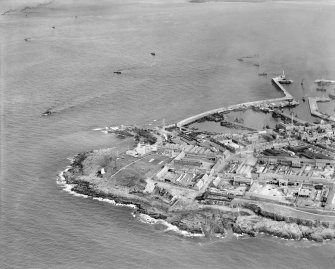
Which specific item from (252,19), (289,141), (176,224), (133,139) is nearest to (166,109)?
(133,139)

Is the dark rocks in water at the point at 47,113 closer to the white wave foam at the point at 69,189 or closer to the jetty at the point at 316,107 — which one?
the white wave foam at the point at 69,189

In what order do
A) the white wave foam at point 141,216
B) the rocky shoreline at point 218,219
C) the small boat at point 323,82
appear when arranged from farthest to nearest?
the small boat at point 323,82, the white wave foam at point 141,216, the rocky shoreline at point 218,219

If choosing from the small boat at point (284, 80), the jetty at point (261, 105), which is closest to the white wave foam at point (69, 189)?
the jetty at point (261, 105)

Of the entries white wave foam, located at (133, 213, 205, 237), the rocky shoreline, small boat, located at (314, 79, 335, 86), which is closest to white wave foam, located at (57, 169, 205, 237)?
white wave foam, located at (133, 213, 205, 237)

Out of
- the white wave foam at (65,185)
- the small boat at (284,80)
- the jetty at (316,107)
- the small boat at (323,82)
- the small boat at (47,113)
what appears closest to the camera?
the white wave foam at (65,185)

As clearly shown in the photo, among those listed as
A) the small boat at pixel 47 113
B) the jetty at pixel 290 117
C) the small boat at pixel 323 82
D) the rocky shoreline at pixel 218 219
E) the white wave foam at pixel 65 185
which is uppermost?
the small boat at pixel 323 82

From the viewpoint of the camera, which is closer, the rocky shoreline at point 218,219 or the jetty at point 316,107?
the rocky shoreline at point 218,219

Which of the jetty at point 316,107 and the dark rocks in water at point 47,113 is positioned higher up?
the jetty at point 316,107
